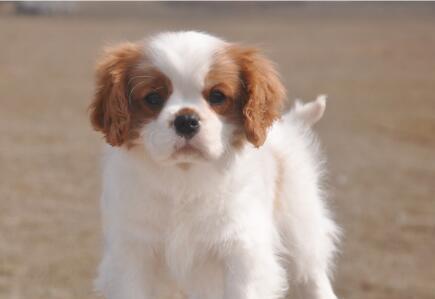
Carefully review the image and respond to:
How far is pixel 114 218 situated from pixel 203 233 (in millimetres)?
409

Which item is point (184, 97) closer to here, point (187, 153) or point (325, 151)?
point (187, 153)

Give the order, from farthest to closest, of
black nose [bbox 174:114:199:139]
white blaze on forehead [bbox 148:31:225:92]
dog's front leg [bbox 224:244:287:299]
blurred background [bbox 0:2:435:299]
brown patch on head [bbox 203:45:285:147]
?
blurred background [bbox 0:2:435:299] < dog's front leg [bbox 224:244:287:299] < brown patch on head [bbox 203:45:285:147] < white blaze on forehead [bbox 148:31:225:92] < black nose [bbox 174:114:199:139]

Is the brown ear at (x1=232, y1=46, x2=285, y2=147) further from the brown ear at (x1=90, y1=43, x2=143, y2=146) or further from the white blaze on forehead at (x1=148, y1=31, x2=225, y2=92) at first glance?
A: the brown ear at (x1=90, y1=43, x2=143, y2=146)

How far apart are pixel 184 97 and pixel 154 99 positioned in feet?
0.47

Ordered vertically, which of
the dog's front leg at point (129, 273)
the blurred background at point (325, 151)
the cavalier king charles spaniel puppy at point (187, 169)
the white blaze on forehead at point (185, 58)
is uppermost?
the white blaze on forehead at point (185, 58)

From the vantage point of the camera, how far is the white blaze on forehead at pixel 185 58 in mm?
3924

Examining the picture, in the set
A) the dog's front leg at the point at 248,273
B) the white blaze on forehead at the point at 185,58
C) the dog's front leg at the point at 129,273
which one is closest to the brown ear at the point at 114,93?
the white blaze on forehead at the point at 185,58

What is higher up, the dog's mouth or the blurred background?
the dog's mouth

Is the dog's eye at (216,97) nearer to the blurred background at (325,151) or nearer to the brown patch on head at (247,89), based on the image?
the brown patch on head at (247,89)

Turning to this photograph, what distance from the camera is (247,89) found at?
13.7 ft

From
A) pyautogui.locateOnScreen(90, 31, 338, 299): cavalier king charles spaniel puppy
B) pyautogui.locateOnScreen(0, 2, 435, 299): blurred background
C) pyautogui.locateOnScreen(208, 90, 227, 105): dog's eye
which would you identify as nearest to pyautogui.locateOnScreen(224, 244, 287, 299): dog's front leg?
pyautogui.locateOnScreen(90, 31, 338, 299): cavalier king charles spaniel puppy

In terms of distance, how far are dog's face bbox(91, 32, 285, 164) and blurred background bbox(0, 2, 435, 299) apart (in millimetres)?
510

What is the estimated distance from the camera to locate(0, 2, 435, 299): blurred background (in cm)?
1238

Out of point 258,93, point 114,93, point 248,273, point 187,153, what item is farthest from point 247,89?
point 248,273
